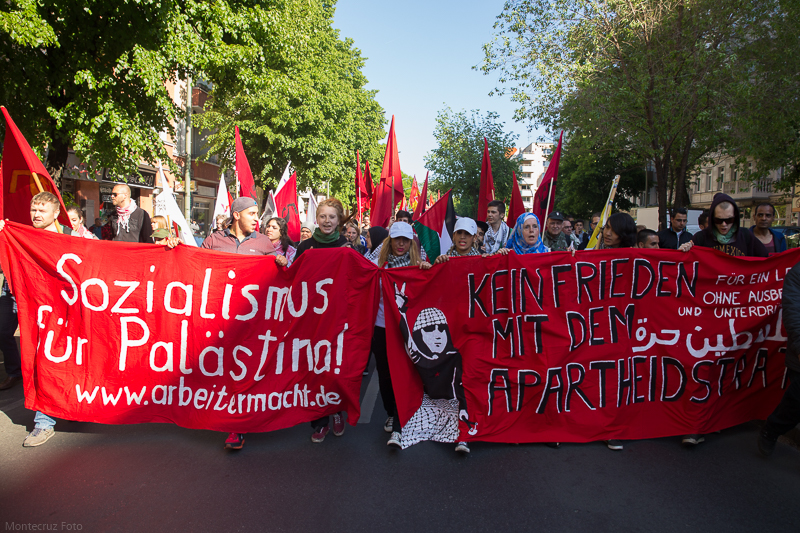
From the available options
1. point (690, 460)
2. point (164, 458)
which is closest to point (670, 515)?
point (690, 460)

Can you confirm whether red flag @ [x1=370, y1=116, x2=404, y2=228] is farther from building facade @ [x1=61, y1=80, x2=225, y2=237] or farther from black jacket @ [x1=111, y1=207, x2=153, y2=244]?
building facade @ [x1=61, y1=80, x2=225, y2=237]

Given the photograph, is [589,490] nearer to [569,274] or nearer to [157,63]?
[569,274]

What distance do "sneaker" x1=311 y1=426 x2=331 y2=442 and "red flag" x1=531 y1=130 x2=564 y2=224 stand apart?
3418mm

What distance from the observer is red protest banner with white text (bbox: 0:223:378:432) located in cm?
409

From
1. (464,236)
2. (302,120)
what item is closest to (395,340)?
(464,236)

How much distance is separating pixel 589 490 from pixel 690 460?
1.00 metres

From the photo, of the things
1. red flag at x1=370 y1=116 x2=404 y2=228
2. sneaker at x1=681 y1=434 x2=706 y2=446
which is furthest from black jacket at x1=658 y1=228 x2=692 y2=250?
red flag at x1=370 y1=116 x2=404 y2=228

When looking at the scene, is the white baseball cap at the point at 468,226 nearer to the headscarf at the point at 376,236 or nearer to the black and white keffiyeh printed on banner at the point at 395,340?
the black and white keffiyeh printed on banner at the point at 395,340

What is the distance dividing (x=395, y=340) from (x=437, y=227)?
1.74 metres

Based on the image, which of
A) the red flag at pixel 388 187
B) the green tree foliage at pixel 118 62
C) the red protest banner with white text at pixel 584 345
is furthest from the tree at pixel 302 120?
the red protest banner with white text at pixel 584 345

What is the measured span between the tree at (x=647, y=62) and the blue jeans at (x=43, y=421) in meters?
14.6

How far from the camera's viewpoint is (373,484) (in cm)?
348

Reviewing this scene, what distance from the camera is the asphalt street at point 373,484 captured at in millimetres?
3031

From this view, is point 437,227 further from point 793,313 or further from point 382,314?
point 793,313
